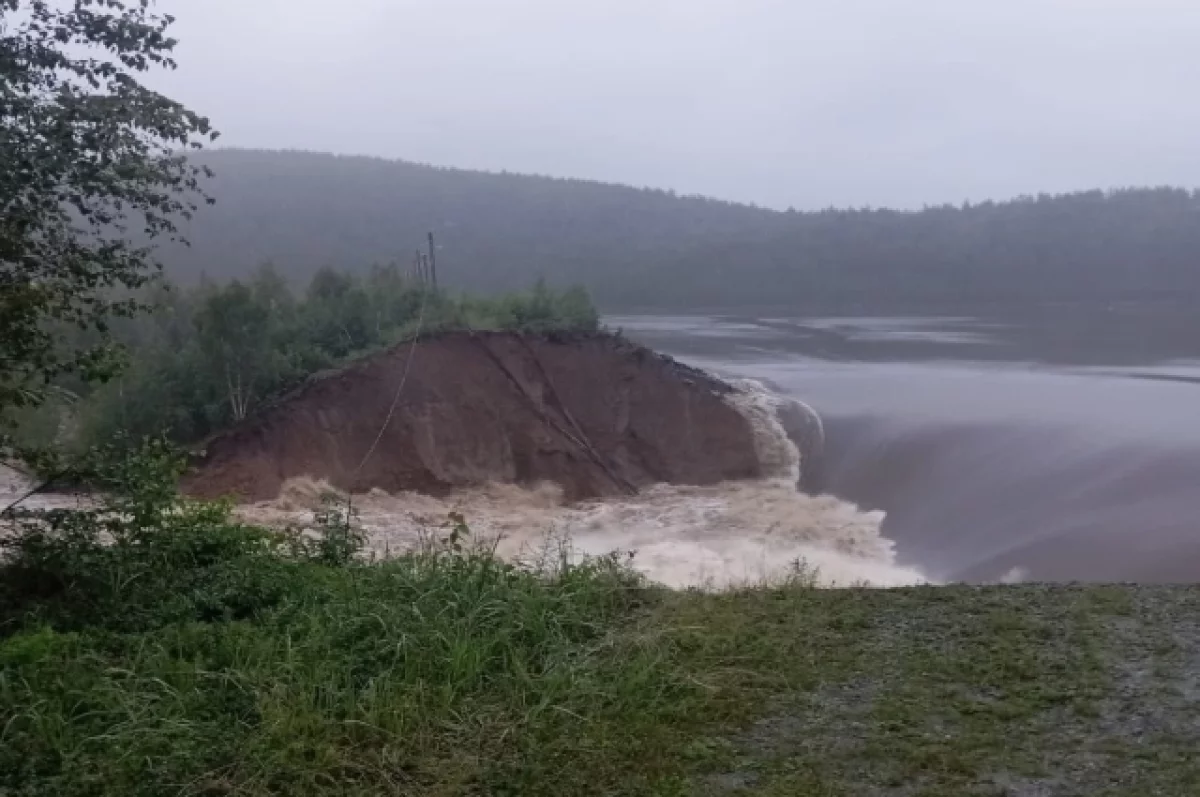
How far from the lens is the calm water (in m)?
14.2

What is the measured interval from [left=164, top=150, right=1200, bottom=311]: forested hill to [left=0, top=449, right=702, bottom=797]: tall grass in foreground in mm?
36561

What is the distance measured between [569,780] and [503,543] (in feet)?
37.0

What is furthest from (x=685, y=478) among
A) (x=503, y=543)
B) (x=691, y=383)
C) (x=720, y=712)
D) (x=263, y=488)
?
(x=720, y=712)

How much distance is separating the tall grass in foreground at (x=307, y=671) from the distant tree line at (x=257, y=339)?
10335 mm

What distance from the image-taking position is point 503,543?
15.6 m

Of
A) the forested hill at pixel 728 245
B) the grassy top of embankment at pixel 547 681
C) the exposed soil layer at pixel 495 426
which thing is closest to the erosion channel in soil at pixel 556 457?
the exposed soil layer at pixel 495 426

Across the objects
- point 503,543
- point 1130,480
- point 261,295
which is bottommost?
point 503,543

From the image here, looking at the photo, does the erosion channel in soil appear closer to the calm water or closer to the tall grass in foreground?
the calm water

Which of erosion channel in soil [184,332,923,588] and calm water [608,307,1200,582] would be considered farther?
erosion channel in soil [184,332,923,588]

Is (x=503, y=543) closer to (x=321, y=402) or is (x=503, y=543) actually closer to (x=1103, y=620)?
(x=321, y=402)

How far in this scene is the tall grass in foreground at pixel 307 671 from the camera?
4.44 meters

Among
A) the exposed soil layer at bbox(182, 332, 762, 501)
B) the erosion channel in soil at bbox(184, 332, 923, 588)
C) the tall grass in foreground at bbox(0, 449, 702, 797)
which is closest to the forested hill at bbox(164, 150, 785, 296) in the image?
the exposed soil layer at bbox(182, 332, 762, 501)

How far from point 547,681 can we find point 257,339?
16.0 metres

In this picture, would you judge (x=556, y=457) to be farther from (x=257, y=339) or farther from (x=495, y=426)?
(x=257, y=339)
